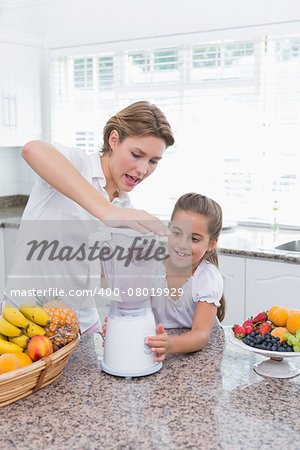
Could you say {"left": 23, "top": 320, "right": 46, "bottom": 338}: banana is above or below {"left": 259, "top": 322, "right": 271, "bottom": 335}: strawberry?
above

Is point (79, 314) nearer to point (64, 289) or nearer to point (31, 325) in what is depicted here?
point (64, 289)

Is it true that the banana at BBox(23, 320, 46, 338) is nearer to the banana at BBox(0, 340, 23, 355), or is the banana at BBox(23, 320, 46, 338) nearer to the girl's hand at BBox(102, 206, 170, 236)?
the banana at BBox(0, 340, 23, 355)

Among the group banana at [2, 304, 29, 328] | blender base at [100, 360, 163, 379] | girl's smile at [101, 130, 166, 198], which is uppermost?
girl's smile at [101, 130, 166, 198]

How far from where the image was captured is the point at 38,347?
117cm

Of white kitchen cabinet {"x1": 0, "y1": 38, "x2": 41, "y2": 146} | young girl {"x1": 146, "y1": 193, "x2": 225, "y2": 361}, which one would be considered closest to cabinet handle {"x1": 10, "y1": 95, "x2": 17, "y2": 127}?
white kitchen cabinet {"x1": 0, "y1": 38, "x2": 41, "y2": 146}

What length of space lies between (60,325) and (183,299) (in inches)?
19.4

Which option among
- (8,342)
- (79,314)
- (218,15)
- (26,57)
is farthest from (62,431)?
(26,57)

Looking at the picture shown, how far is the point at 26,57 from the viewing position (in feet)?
12.2

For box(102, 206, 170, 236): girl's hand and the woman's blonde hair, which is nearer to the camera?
box(102, 206, 170, 236): girl's hand

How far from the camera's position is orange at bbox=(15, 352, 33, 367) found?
1154mm

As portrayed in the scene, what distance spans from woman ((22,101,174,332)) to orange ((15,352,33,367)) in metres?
0.41

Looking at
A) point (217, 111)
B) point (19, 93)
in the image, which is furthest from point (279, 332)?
point (19, 93)

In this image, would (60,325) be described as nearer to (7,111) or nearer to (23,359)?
(23,359)

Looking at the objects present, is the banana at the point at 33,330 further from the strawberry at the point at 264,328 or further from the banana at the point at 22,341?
the strawberry at the point at 264,328
